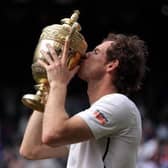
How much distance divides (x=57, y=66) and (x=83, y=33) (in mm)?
8994

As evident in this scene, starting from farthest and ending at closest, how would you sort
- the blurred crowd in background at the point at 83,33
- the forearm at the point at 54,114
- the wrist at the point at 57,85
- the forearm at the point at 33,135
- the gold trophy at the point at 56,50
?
the blurred crowd in background at the point at 83,33 < the forearm at the point at 33,135 < the gold trophy at the point at 56,50 < the wrist at the point at 57,85 < the forearm at the point at 54,114

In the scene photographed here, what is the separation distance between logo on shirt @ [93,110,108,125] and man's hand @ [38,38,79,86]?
212 millimetres

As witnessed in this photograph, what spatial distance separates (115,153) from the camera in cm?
390

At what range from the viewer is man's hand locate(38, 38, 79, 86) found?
12.7ft

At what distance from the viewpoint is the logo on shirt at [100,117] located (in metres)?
3.81

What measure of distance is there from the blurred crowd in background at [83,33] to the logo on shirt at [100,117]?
7.50 meters

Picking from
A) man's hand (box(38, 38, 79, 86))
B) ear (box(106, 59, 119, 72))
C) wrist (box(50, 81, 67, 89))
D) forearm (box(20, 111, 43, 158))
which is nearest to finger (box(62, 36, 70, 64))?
man's hand (box(38, 38, 79, 86))

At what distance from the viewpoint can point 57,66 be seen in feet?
12.8

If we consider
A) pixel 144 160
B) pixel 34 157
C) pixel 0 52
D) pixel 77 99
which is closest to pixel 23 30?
pixel 0 52

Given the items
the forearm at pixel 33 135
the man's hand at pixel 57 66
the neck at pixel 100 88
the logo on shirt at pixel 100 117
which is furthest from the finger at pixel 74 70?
the forearm at pixel 33 135

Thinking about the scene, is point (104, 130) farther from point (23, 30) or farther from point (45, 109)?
point (23, 30)

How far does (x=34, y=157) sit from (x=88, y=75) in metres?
0.64

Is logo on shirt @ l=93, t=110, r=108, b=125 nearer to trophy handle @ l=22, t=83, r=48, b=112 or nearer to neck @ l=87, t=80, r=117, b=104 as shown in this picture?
neck @ l=87, t=80, r=117, b=104

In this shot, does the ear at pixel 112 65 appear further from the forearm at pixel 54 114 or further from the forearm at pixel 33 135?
the forearm at pixel 33 135
